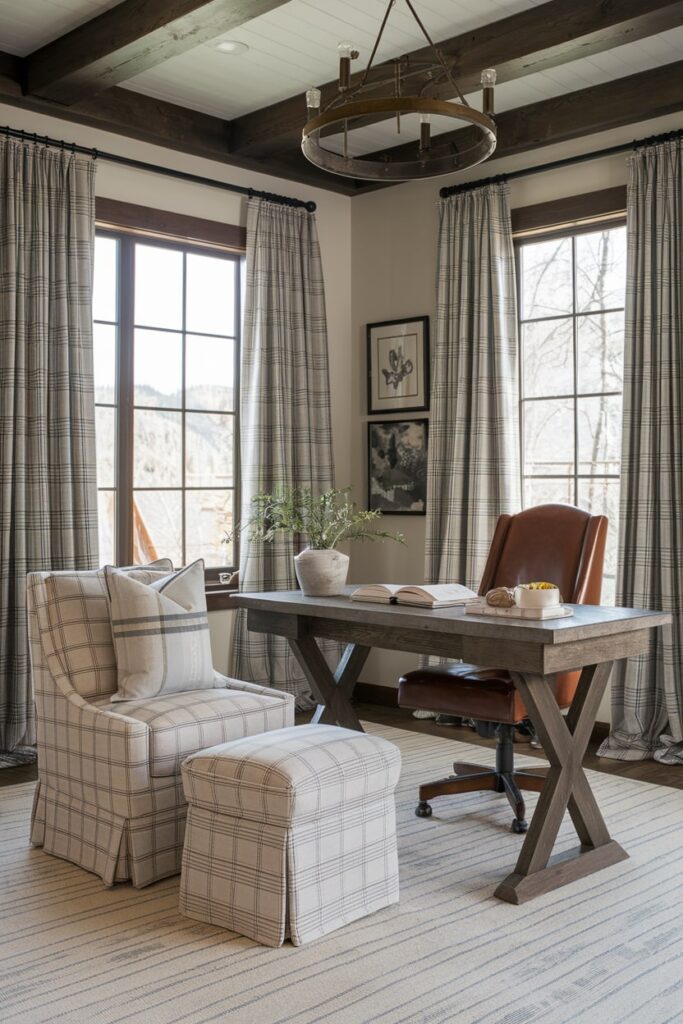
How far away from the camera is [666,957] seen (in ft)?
8.16

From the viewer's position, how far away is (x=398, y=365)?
5.61 metres

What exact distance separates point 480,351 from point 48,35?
2410 mm

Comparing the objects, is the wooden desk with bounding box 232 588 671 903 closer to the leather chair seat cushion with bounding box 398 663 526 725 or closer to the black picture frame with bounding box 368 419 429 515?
the leather chair seat cushion with bounding box 398 663 526 725

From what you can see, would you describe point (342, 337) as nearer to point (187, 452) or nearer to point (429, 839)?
point (187, 452)

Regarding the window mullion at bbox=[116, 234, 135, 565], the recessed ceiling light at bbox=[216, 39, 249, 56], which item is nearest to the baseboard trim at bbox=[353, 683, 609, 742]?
the window mullion at bbox=[116, 234, 135, 565]

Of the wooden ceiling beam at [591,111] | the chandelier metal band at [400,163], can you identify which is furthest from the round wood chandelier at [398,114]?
the wooden ceiling beam at [591,111]

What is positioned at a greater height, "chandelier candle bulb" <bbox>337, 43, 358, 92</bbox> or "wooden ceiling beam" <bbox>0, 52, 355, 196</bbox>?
"wooden ceiling beam" <bbox>0, 52, 355, 196</bbox>

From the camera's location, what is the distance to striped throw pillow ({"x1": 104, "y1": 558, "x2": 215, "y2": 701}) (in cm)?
315

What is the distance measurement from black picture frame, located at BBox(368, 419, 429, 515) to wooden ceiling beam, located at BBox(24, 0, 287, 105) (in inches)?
91.9

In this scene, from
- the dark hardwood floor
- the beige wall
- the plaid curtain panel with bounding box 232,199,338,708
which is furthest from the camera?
the beige wall

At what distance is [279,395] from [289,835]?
3.09 metres

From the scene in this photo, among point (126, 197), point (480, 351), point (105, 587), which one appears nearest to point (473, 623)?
point (105, 587)

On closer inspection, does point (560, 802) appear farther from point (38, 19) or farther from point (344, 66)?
point (38, 19)

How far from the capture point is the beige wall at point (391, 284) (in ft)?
18.0
